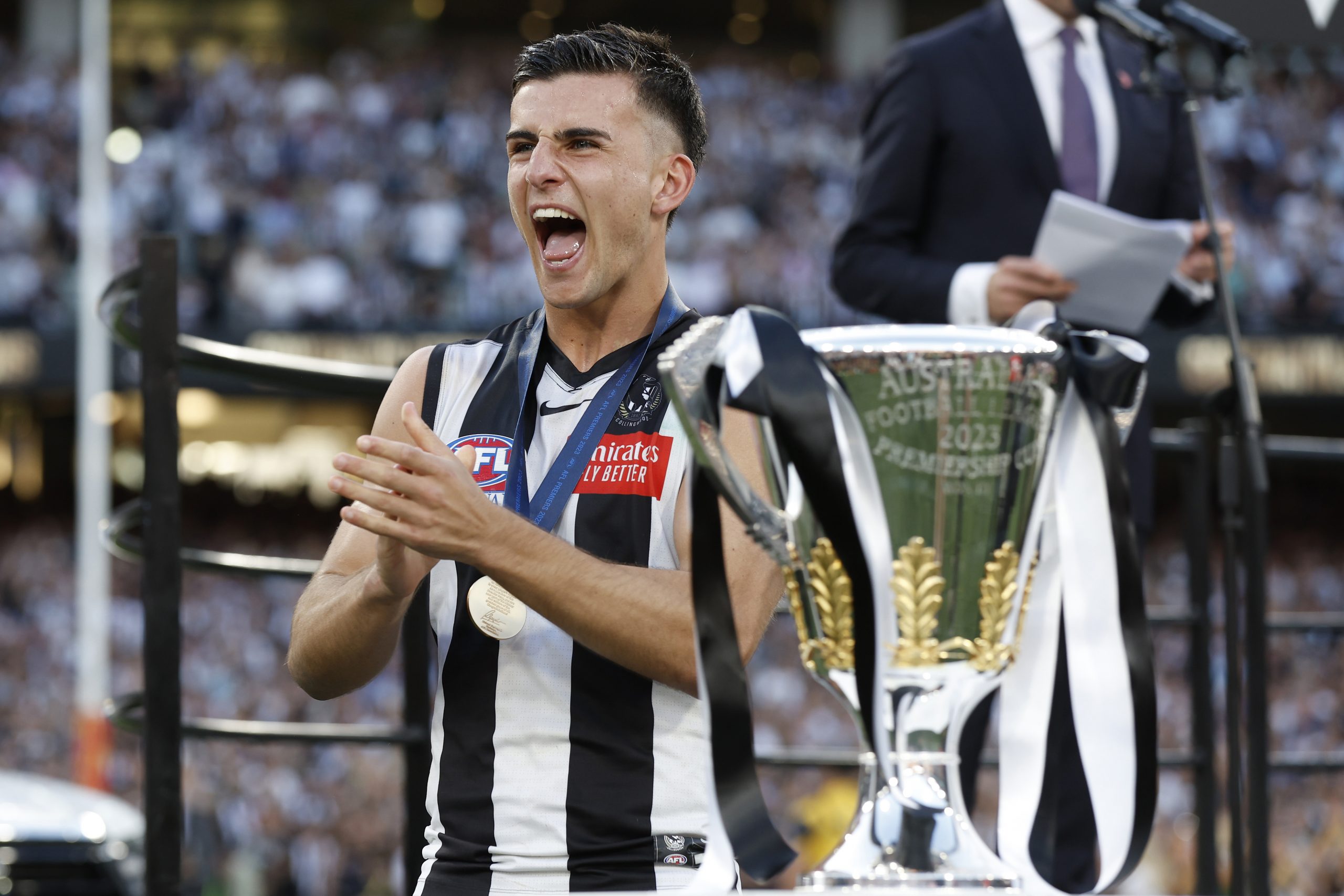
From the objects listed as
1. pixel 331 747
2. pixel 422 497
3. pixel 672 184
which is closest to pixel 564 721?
pixel 422 497

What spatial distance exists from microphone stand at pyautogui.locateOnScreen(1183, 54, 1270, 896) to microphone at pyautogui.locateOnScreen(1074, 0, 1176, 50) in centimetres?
12

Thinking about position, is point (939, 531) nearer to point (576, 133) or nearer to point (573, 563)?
point (573, 563)

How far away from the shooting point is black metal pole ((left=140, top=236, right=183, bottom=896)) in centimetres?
210

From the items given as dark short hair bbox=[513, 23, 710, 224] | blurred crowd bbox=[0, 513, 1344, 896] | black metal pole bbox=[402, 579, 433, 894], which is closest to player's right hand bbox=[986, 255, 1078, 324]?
dark short hair bbox=[513, 23, 710, 224]

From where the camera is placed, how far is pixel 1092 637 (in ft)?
3.62

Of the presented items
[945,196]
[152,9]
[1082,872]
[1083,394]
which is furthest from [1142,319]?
[152,9]

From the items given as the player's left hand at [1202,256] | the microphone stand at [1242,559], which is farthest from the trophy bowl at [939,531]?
the player's left hand at [1202,256]

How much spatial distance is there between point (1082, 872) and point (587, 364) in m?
0.88

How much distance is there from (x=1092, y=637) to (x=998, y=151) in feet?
4.20

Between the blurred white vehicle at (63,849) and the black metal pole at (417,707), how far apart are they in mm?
2280

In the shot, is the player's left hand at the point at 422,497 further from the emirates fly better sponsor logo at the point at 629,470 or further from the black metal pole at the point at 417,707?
the black metal pole at the point at 417,707

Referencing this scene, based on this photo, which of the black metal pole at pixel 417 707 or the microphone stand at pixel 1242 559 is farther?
the black metal pole at pixel 417 707

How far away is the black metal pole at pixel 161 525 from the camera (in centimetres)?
210

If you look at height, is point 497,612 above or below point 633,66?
below
